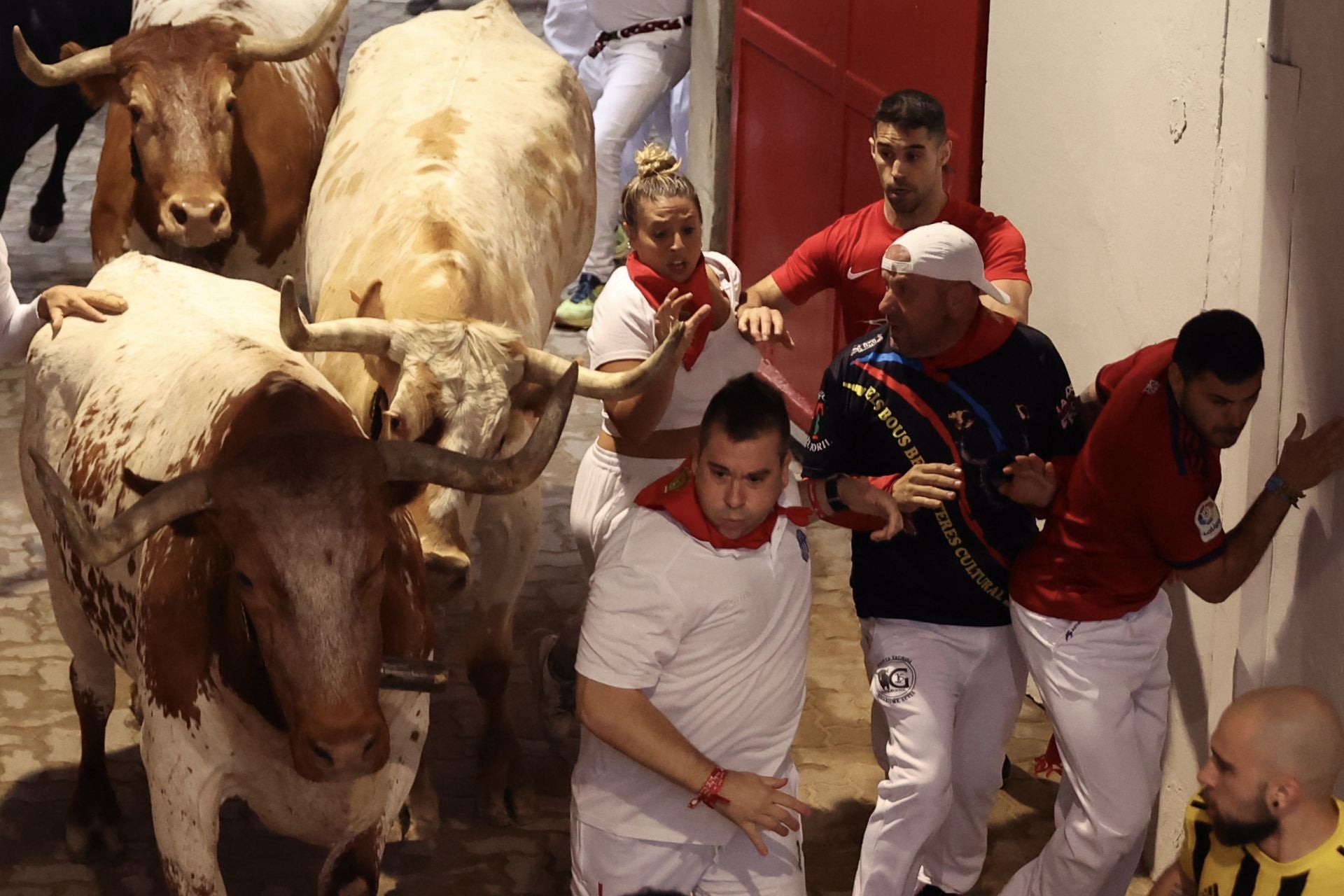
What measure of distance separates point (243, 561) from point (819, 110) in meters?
4.73

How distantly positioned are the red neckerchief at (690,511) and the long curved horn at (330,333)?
100cm

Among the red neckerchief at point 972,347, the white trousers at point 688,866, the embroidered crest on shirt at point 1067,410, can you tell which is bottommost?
the white trousers at point 688,866

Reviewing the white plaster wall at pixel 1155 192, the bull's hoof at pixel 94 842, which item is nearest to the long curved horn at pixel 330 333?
the bull's hoof at pixel 94 842

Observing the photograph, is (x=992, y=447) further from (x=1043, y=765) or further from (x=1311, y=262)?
(x=1043, y=765)

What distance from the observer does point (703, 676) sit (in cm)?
368

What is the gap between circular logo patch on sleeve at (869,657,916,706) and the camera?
13.7ft

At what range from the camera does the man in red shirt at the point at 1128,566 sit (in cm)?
391

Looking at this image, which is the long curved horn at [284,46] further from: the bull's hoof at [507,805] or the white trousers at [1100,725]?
the white trousers at [1100,725]

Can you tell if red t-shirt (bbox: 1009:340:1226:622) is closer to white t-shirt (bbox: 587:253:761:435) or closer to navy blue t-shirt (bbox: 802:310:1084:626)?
navy blue t-shirt (bbox: 802:310:1084:626)

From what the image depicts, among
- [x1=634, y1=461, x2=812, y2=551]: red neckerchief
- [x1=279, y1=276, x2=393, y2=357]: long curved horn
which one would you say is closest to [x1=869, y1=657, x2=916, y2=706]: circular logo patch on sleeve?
[x1=634, y1=461, x2=812, y2=551]: red neckerchief

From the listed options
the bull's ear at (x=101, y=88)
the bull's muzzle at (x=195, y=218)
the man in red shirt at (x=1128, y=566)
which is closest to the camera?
the man in red shirt at (x=1128, y=566)

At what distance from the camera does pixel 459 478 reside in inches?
152

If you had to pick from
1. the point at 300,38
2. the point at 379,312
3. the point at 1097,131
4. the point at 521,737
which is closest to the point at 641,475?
the point at 379,312

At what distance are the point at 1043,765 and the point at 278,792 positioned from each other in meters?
2.35
